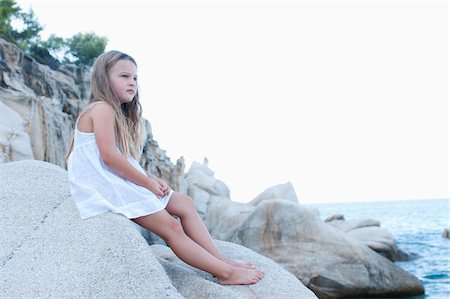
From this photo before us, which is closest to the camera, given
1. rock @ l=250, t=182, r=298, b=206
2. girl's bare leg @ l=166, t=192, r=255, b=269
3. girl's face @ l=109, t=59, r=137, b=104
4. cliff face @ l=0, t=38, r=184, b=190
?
girl's bare leg @ l=166, t=192, r=255, b=269

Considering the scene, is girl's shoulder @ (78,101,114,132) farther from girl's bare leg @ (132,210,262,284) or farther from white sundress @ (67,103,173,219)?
girl's bare leg @ (132,210,262,284)

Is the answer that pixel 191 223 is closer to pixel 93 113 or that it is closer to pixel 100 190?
pixel 100 190

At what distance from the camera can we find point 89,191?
4734 millimetres

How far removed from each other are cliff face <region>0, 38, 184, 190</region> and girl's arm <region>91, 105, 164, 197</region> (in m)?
5.58

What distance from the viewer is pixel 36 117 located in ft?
41.4

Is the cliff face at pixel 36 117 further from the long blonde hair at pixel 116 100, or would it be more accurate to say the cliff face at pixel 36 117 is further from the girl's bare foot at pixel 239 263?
the girl's bare foot at pixel 239 263

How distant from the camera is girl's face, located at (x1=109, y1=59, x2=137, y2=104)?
5164mm

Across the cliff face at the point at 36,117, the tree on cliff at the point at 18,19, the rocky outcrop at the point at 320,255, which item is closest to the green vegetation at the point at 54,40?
the tree on cliff at the point at 18,19

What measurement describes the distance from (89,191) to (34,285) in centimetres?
98

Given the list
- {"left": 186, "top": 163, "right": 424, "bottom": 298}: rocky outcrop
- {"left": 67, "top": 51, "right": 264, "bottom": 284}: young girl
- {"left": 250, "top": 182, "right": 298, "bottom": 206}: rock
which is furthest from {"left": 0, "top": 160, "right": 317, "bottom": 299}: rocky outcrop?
{"left": 250, "top": 182, "right": 298, "bottom": 206}: rock

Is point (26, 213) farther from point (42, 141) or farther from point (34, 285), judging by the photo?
point (42, 141)

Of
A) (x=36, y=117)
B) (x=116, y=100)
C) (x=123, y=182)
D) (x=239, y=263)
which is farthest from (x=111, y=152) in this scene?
(x=36, y=117)

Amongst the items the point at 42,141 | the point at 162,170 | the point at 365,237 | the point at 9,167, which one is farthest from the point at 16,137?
the point at 365,237

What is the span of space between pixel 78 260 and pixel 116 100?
169 centimetres
